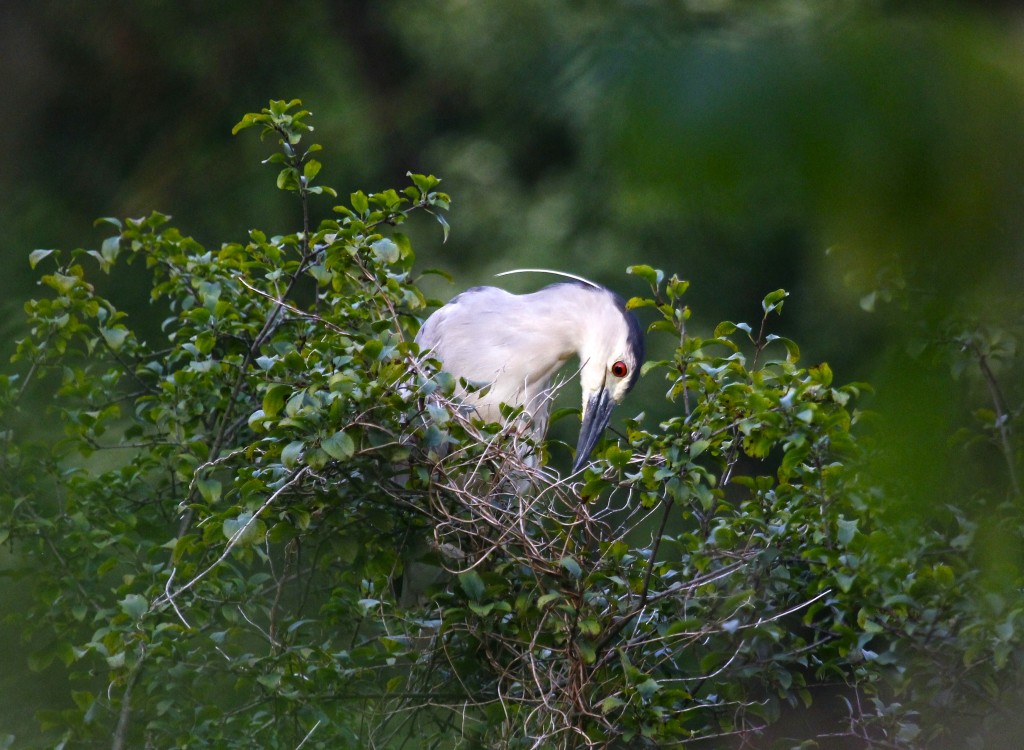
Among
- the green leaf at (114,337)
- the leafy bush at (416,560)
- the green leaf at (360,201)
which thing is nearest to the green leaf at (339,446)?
the leafy bush at (416,560)

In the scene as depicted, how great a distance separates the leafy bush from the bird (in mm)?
731

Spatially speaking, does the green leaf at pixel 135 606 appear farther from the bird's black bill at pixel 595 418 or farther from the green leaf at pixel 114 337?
the bird's black bill at pixel 595 418

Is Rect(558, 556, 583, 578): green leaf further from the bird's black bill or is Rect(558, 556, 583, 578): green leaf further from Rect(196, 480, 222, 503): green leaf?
the bird's black bill

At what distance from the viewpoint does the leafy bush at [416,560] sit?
1.46 metres

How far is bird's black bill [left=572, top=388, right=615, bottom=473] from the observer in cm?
261

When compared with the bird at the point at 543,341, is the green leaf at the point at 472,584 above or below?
above

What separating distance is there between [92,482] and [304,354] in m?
0.40

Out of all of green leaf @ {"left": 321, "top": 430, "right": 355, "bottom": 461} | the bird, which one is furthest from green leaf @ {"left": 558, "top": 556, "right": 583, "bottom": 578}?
the bird

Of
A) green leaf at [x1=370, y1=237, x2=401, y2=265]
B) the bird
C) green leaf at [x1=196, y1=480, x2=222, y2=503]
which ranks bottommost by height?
the bird

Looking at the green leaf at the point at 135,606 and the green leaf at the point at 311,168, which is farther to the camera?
the green leaf at the point at 311,168

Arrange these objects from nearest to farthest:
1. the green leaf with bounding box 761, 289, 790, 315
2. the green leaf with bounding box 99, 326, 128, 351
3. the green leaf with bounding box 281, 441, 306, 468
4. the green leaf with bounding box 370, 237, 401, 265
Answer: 1. the green leaf with bounding box 281, 441, 306, 468
2. the green leaf with bounding box 761, 289, 790, 315
3. the green leaf with bounding box 370, 237, 401, 265
4. the green leaf with bounding box 99, 326, 128, 351

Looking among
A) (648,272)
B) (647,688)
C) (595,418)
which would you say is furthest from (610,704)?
(595,418)

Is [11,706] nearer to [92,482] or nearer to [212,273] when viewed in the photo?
[92,482]

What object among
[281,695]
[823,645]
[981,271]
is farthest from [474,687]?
[981,271]
